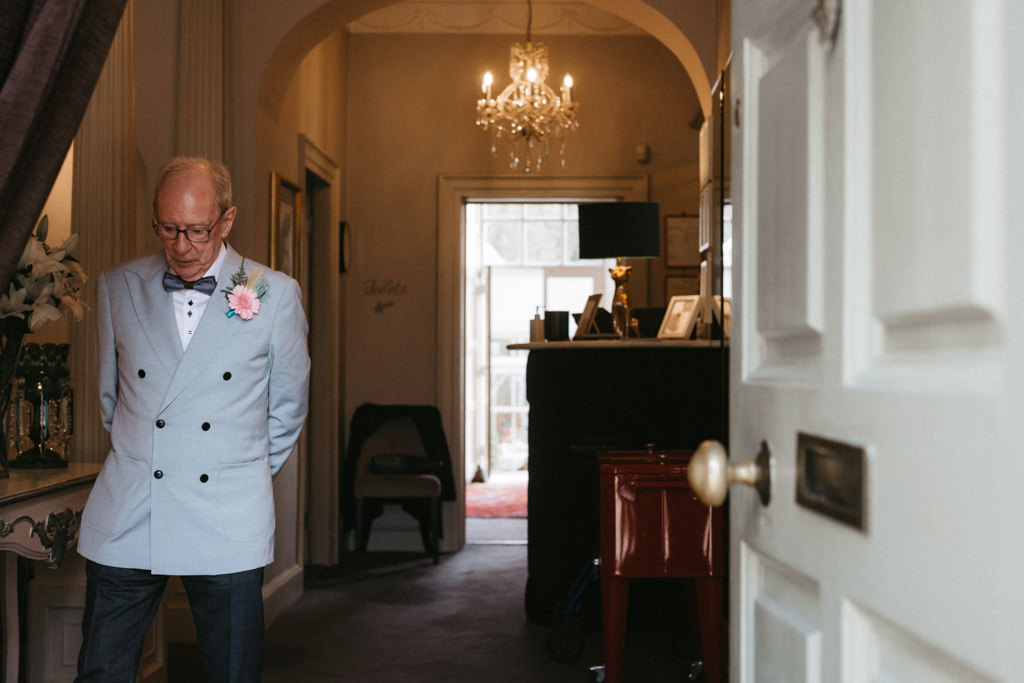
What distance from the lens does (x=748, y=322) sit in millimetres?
1081

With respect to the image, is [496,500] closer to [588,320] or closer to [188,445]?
[588,320]

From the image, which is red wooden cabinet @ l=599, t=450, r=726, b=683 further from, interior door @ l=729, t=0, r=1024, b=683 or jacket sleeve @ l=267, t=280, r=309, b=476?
interior door @ l=729, t=0, r=1024, b=683

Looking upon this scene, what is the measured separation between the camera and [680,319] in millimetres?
4297

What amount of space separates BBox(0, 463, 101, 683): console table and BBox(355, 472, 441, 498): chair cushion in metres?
3.33

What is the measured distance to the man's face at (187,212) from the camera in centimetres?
209

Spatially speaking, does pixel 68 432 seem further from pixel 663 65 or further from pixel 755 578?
pixel 663 65

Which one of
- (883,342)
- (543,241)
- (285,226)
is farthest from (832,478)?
(543,241)

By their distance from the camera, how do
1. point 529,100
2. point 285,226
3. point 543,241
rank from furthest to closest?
point 543,241, point 529,100, point 285,226

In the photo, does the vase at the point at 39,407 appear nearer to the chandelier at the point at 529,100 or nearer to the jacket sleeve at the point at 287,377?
the jacket sleeve at the point at 287,377

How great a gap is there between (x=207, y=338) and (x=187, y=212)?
288mm

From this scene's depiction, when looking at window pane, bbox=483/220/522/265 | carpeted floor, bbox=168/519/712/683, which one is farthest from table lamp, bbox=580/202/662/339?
window pane, bbox=483/220/522/265

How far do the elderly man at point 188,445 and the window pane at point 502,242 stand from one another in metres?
7.44

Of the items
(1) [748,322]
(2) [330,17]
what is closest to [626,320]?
(2) [330,17]

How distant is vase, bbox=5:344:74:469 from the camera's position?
2.66m
